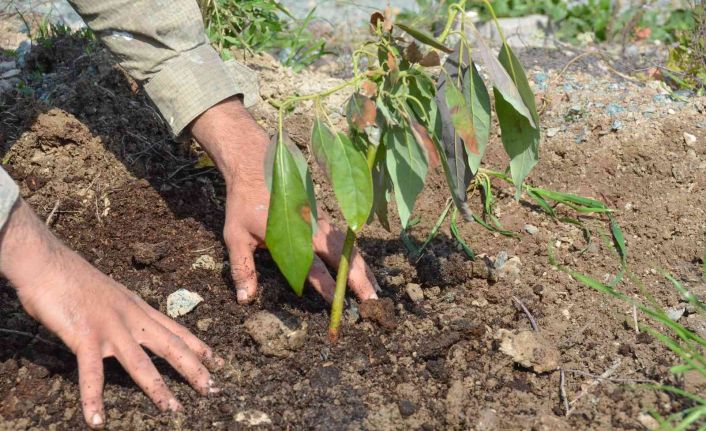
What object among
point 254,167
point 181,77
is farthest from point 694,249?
point 181,77

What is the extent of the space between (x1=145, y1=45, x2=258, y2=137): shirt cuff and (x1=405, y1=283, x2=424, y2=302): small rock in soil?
0.74 meters

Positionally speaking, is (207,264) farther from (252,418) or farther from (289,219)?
(289,219)

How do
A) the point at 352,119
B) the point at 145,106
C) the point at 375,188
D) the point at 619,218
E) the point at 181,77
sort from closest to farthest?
the point at 352,119 < the point at 375,188 < the point at 181,77 < the point at 619,218 < the point at 145,106

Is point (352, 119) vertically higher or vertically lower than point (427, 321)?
higher

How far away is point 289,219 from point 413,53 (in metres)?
0.41

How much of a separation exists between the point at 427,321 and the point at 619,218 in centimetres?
83

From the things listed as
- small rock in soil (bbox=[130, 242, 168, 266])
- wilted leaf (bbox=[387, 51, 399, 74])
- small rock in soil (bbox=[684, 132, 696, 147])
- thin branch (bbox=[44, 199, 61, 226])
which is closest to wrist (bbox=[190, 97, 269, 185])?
small rock in soil (bbox=[130, 242, 168, 266])

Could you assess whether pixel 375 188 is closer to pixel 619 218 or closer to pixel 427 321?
pixel 427 321

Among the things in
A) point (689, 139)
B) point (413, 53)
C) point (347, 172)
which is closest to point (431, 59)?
point (413, 53)

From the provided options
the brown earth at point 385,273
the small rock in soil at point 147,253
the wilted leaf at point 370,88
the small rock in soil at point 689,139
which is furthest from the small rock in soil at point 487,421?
the small rock in soil at point 689,139

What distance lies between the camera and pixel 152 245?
97.0 inches

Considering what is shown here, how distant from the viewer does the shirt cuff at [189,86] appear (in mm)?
2404

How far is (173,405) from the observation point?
1967mm

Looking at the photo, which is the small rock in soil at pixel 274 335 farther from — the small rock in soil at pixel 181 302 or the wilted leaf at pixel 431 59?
the wilted leaf at pixel 431 59
